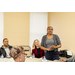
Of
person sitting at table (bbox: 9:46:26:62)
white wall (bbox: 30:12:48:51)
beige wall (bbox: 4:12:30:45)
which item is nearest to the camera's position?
person sitting at table (bbox: 9:46:26:62)

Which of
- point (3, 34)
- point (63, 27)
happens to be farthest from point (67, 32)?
point (3, 34)

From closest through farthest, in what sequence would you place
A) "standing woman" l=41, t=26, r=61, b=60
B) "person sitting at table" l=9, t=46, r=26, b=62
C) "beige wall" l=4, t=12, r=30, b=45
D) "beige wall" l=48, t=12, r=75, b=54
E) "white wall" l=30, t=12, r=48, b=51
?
"person sitting at table" l=9, t=46, r=26, b=62
"standing woman" l=41, t=26, r=61, b=60
"beige wall" l=48, t=12, r=75, b=54
"beige wall" l=4, t=12, r=30, b=45
"white wall" l=30, t=12, r=48, b=51

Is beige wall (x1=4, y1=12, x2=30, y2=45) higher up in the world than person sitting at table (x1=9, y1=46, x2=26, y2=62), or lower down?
higher up

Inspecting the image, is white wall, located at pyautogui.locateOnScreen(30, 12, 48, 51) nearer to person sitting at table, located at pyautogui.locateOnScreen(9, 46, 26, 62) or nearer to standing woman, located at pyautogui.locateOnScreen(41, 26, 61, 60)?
standing woman, located at pyautogui.locateOnScreen(41, 26, 61, 60)

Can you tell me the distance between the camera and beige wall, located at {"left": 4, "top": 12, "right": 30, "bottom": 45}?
6.21 meters

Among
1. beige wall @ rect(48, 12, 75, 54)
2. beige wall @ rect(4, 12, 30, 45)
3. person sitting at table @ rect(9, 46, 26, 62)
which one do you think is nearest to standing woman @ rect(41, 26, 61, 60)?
person sitting at table @ rect(9, 46, 26, 62)

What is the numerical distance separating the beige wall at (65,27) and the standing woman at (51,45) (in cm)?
195

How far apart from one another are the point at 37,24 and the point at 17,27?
3.62ft

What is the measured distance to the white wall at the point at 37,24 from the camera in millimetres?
6535

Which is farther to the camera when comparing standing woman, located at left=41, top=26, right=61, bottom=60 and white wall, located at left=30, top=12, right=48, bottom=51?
white wall, located at left=30, top=12, right=48, bottom=51

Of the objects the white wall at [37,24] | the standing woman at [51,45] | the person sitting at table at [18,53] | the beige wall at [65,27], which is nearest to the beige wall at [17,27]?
the white wall at [37,24]

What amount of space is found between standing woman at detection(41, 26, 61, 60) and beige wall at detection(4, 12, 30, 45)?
345cm
